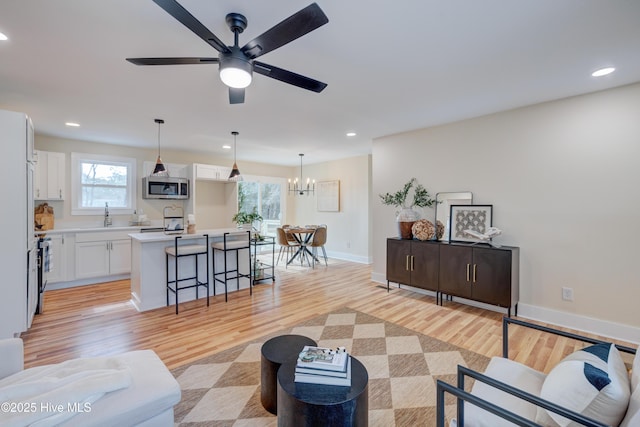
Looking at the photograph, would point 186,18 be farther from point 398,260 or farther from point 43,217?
point 43,217

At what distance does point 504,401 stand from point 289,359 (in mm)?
1140

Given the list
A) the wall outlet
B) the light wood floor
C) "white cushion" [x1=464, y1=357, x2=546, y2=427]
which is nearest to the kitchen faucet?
the light wood floor

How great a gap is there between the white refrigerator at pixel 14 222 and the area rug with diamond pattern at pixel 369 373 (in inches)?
72.2

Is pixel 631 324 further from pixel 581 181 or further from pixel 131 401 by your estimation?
pixel 131 401

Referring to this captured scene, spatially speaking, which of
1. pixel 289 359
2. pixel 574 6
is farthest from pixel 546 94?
pixel 289 359

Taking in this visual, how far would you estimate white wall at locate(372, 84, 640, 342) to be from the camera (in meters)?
2.88

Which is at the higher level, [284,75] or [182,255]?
[284,75]

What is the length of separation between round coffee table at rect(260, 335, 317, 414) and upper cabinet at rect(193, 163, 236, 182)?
4933 mm

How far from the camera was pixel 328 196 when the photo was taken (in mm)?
7422

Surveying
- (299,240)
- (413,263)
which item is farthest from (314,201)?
(413,263)

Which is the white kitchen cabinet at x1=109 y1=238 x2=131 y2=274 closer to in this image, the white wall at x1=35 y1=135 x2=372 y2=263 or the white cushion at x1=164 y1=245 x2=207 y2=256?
the white wall at x1=35 y1=135 x2=372 y2=263

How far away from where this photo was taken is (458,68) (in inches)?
98.9

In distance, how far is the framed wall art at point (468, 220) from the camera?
373cm

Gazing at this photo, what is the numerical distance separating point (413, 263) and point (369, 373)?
2.14m
